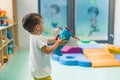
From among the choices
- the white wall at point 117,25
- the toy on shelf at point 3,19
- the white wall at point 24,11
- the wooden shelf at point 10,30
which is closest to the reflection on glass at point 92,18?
the white wall at point 117,25

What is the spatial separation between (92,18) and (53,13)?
0.72 meters

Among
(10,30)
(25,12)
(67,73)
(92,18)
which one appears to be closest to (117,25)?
(92,18)

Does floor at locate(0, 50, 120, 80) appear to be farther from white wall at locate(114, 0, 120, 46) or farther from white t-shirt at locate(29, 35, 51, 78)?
white wall at locate(114, 0, 120, 46)

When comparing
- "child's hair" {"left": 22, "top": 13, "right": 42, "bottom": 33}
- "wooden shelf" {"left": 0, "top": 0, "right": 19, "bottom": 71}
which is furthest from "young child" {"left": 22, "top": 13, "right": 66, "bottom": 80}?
"wooden shelf" {"left": 0, "top": 0, "right": 19, "bottom": 71}

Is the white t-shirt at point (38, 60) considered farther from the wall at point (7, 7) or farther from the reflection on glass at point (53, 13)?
the reflection on glass at point (53, 13)

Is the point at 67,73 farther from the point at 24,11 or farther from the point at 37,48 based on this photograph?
the point at 24,11

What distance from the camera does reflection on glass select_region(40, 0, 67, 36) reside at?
401cm

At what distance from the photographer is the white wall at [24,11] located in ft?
12.5

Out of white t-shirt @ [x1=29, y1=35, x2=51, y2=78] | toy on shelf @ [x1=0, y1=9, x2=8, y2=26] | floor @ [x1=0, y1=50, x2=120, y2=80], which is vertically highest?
toy on shelf @ [x1=0, y1=9, x2=8, y2=26]

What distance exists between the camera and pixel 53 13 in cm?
404

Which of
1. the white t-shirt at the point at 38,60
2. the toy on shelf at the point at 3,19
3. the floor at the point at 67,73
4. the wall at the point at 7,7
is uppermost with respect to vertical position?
the wall at the point at 7,7

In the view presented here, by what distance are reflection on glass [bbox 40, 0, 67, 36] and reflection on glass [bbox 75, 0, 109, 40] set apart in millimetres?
259

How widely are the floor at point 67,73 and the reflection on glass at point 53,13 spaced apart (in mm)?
1372

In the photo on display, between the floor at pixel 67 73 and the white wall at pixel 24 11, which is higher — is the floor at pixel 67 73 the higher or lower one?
the lower one
